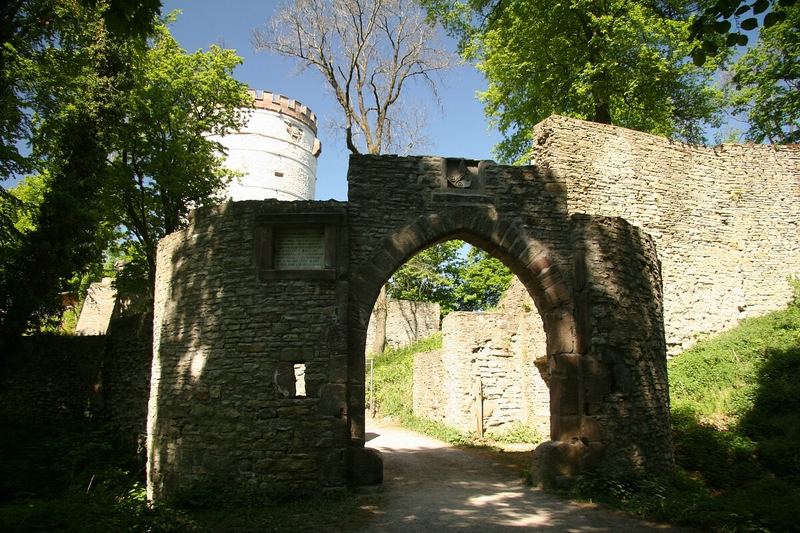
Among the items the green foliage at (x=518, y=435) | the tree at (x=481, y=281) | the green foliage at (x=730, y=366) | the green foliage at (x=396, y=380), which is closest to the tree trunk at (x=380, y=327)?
the green foliage at (x=396, y=380)

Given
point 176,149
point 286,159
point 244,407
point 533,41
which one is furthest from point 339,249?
point 286,159

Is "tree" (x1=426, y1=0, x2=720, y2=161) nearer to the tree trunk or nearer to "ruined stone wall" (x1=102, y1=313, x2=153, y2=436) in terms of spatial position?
the tree trunk

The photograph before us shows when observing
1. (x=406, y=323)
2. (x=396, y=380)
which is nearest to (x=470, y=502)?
(x=396, y=380)

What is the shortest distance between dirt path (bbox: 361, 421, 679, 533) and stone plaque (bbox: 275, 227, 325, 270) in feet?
11.3

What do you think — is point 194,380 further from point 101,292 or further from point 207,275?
point 101,292

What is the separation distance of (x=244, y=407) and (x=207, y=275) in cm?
211

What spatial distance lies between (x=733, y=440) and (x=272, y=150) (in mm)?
24866

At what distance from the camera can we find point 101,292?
80.8ft

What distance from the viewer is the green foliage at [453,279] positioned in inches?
1225

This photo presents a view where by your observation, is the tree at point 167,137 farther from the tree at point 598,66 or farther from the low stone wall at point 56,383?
the tree at point 598,66

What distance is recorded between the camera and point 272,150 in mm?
30281

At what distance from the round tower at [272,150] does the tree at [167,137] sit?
10960 millimetres

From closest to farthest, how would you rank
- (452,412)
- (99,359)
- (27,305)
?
(27,305)
(99,359)
(452,412)

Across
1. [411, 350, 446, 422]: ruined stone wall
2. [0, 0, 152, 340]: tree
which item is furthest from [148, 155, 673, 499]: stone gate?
[411, 350, 446, 422]: ruined stone wall
